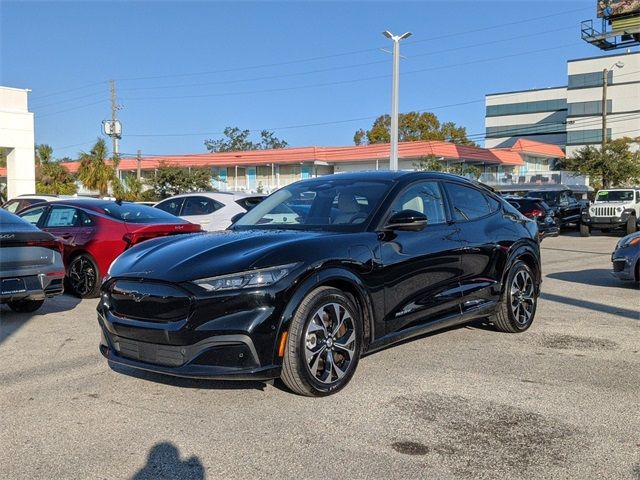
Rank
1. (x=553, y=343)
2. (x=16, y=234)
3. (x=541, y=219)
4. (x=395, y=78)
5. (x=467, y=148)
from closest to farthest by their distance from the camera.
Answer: (x=553, y=343) → (x=16, y=234) → (x=541, y=219) → (x=395, y=78) → (x=467, y=148)

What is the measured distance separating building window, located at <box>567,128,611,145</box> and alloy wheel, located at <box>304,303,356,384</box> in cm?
7373

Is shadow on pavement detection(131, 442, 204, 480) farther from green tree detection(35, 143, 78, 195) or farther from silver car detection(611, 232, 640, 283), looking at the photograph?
green tree detection(35, 143, 78, 195)

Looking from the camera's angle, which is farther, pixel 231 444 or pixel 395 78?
pixel 395 78

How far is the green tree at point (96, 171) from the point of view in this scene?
42906 mm

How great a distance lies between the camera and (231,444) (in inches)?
148

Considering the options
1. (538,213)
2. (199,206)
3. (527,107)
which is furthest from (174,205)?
(527,107)

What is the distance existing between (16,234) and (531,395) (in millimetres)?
5596

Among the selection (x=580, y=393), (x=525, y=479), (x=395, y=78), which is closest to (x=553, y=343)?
(x=580, y=393)

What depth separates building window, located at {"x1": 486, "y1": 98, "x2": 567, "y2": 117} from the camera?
85188 millimetres

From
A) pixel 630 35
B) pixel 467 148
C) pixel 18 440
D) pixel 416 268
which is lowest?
pixel 18 440

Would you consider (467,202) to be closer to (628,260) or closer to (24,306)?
(628,260)

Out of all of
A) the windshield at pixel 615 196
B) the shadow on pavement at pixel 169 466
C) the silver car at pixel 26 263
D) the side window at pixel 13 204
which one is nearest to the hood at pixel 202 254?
the shadow on pavement at pixel 169 466

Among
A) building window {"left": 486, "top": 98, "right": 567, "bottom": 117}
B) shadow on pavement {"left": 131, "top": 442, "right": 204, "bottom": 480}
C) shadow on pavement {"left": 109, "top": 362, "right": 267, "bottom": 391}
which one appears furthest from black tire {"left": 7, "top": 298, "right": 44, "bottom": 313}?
building window {"left": 486, "top": 98, "right": 567, "bottom": 117}

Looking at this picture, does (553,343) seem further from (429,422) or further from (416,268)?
(429,422)
